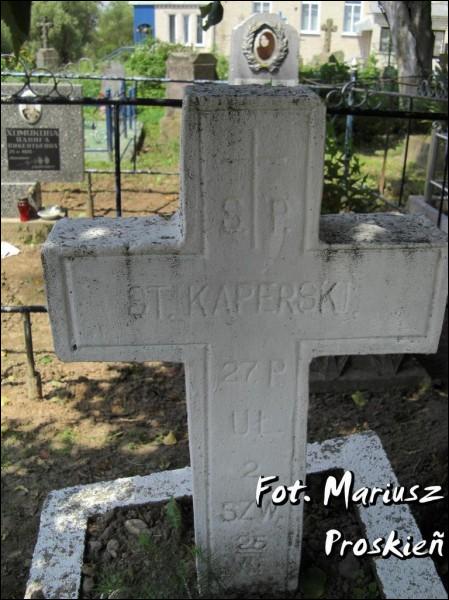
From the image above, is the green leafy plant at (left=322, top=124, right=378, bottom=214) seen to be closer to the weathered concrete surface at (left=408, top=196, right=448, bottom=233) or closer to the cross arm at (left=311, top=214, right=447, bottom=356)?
the weathered concrete surface at (left=408, top=196, right=448, bottom=233)

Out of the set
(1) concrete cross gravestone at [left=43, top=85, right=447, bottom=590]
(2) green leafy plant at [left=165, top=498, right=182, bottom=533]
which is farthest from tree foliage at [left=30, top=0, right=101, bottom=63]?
(1) concrete cross gravestone at [left=43, top=85, right=447, bottom=590]

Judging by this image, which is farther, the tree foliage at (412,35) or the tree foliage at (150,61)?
the tree foliage at (150,61)

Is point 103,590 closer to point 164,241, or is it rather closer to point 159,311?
point 159,311

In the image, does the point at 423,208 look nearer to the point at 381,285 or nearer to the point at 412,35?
the point at 381,285

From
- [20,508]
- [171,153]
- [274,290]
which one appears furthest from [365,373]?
[171,153]

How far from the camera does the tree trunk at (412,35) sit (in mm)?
10523

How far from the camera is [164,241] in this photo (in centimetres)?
180

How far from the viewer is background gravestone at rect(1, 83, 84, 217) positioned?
6.75 meters

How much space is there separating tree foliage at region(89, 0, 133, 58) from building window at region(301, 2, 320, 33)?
1541 cm

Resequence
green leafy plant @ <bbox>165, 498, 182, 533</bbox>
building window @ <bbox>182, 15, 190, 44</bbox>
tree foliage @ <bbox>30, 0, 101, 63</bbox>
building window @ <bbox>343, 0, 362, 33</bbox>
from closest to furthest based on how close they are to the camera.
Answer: green leafy plant @ <bbox>165, 498, 182, 533</bbox>
building window @ <bbox>343, 0, 362, 33</bbox>
building window @ <bbox>182, 15, 190, 44</bbox>
tree foliage @ <bbox>30, 0, 101, 63</bbox>

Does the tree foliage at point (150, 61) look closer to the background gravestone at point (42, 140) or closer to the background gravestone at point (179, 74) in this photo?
the background gravestone at point (179, 74)

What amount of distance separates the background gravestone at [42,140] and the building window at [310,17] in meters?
30.8

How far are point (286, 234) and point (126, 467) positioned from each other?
191 centimetres

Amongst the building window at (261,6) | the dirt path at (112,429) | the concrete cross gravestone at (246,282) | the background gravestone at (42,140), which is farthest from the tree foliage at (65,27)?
the concrete cross gravestone at (246,282)
